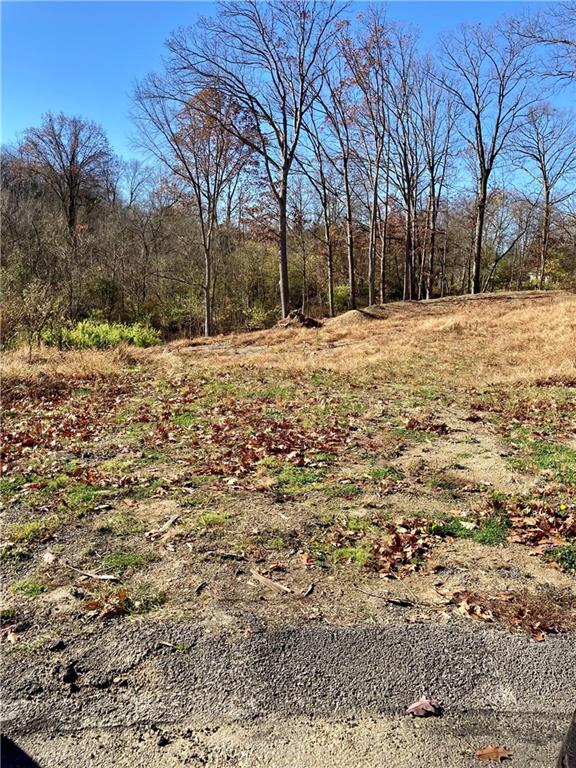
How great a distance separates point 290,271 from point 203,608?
30589 mm

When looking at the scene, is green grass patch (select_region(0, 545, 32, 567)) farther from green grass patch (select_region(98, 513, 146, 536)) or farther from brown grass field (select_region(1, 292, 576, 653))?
green grass patch (select_region(98, 513, 146, 536))

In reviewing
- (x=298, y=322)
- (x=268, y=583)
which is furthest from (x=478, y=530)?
(x=298, y=322)

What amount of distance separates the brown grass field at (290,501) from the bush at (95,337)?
475cm

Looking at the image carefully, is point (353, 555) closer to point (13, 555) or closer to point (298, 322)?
point (13, 555)

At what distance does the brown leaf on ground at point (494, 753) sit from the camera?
7.25 ft

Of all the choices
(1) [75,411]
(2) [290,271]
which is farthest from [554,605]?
(2) [290,271]

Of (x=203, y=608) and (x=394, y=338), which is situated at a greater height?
(x=394, y=338)

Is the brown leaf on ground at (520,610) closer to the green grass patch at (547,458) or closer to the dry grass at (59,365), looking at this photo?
the green grass patch at (547,458)

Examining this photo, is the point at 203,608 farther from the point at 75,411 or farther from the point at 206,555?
the point at 75,411

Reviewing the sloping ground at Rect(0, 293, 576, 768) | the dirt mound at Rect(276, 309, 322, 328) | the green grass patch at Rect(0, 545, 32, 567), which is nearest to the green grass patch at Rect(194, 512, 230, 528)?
the sloping ground at Rect(0, 293, 576, 768)

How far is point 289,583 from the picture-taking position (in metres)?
3.45

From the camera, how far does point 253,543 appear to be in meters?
3.96

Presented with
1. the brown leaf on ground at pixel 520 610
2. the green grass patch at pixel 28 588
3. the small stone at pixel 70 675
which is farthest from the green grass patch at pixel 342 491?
the small stone at pixel 70 675

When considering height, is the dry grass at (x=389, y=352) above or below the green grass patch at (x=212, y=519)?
above
